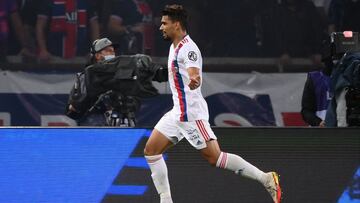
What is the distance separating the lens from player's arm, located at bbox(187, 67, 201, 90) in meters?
6.83

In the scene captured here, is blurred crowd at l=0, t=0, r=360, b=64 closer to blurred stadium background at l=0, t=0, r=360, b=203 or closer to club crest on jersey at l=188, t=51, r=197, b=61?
blurred stadium background at l=0, t=0, r=360, b=203

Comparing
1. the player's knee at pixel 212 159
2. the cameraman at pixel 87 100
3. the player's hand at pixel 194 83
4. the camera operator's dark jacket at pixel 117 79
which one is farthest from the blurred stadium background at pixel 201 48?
the player's hand at pixel 194 83

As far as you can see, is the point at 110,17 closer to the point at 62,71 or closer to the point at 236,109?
the point at 62,71

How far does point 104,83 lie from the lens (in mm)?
8523

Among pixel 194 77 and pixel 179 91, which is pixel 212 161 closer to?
pixel 179 91

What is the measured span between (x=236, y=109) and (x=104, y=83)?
2.48m

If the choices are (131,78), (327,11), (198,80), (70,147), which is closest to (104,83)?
(131,78)

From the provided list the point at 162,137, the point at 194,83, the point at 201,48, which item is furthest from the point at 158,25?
the point at 194,83

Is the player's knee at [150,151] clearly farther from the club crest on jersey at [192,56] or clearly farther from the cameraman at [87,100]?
the cameraman at [87,100]

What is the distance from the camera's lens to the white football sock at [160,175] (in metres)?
7.18

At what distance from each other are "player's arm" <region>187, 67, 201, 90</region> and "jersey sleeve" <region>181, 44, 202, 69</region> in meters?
0.04

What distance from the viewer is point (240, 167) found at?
7.14 metres

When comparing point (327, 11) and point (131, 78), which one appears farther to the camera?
point (327, 11)

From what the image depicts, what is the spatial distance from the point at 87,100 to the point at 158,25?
199 centimetres
